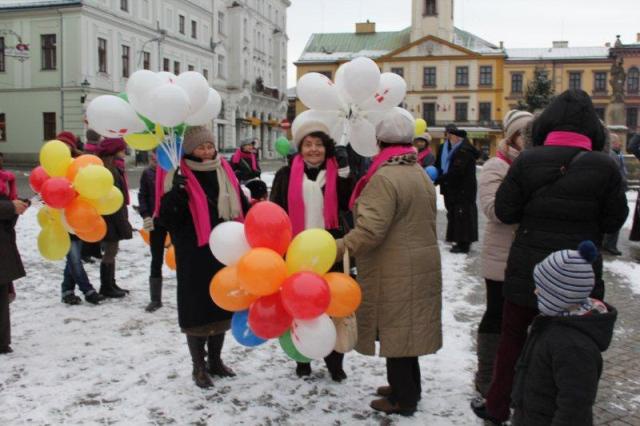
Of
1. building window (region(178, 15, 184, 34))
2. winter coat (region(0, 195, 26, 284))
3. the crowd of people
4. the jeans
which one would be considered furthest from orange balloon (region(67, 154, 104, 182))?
building window (region(178, 15, 184, 34))

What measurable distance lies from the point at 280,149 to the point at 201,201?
712 cm

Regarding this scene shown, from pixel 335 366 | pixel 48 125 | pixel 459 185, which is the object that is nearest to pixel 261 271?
pixel 335 366

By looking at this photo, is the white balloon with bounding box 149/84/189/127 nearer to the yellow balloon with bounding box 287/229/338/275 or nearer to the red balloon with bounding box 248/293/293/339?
the yellow balloon with bounding box 287/229/338/275

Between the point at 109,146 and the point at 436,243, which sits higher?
the point at 109,146

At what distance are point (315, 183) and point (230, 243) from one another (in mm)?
886

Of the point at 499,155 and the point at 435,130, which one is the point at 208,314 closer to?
the point at 499,155

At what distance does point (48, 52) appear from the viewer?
3341 centimetres

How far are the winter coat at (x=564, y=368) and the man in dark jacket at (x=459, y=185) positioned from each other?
6.24 meters

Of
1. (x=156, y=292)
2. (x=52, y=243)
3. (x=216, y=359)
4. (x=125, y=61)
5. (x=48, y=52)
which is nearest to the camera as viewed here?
(x=216, y=359)

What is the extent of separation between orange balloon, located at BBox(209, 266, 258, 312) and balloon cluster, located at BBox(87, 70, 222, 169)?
1004mm

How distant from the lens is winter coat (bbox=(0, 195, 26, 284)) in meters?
4.72

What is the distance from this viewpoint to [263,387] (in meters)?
4.36

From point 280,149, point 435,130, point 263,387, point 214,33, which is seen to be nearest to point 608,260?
point 280,149

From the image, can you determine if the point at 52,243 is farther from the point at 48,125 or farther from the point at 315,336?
the point at 48,125
